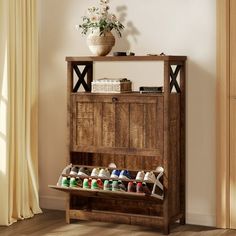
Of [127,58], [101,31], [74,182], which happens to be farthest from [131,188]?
[101,31]

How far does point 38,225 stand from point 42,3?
6.75 ft

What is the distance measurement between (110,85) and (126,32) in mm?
614

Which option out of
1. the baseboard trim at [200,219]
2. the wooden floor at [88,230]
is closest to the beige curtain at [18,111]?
the wooden floor at [88,230]

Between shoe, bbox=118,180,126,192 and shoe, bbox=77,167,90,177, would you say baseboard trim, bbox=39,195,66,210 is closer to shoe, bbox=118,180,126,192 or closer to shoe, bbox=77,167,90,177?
shoe, bbox=77,167,90,177

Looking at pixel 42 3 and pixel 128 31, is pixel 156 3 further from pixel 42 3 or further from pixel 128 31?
pixel 42 3

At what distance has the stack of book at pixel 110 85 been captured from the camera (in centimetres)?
473

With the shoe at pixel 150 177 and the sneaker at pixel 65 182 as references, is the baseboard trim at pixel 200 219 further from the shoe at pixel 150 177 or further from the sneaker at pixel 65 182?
the sneaker at pixel 65 182

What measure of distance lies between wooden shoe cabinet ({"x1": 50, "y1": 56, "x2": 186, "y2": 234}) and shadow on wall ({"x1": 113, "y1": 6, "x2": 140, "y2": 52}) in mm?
341

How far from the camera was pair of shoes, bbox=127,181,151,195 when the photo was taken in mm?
4552

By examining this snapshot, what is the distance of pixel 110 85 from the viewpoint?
4.75 metres

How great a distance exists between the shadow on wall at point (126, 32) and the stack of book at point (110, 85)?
1.38 feet

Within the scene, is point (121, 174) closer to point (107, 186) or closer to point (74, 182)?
point (107, 186)

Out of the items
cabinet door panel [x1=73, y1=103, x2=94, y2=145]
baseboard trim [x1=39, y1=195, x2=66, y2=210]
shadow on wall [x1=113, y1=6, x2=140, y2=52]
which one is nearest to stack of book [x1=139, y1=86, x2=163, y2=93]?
cabinet door panel [x1=73, y1=103, x2=94, y2=145]

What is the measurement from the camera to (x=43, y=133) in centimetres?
552
